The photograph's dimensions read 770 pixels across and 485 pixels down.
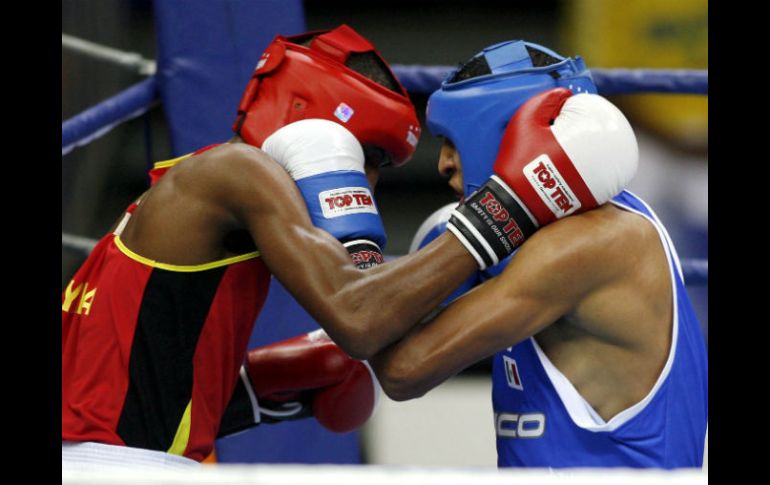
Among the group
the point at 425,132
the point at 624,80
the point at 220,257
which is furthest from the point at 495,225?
the point at 425,132

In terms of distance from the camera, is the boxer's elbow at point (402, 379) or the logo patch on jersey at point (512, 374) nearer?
the boxer's elbow at point (402, 379)

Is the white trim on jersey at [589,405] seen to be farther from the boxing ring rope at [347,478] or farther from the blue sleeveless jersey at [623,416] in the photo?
the boxing ring rope at [347,478]

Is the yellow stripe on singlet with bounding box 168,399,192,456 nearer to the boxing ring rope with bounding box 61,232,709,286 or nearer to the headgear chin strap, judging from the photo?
the headgear chin strap

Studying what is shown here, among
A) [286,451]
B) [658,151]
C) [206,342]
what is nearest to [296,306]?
[286,451]

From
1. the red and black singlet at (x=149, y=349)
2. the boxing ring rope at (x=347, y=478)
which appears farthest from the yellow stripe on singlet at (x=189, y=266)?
the boxing ring rope at (x=347, y=478)

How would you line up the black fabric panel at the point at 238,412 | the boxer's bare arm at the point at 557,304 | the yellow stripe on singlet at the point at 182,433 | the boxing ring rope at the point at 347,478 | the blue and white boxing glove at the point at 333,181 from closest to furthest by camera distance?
1. the boxing ring rope at the point at 347,478
2. the boxer's bare arm at the point at 557,304
3. the blue and white boxing glove at the point at 333,181
4. the yellow stripe on singlet at the point at 182,433
5. the black fabric panel at the point at 238,412

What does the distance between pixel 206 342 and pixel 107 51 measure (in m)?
1.34

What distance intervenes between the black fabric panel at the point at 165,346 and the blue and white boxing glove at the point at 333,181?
0.22 metres

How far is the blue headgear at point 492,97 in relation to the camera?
1.67 metres

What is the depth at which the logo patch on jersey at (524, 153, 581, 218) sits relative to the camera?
4.98 ft

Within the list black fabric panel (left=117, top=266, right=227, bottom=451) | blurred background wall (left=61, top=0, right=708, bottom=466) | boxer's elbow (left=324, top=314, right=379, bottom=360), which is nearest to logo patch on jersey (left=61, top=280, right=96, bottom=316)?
black fabric panel (left=117, top=266, right=227, bottom=451)

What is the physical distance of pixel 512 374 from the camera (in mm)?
1677

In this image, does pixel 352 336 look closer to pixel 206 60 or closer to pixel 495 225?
pixel 495 225

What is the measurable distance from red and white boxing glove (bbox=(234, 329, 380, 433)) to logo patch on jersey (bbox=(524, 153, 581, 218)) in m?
0.65
